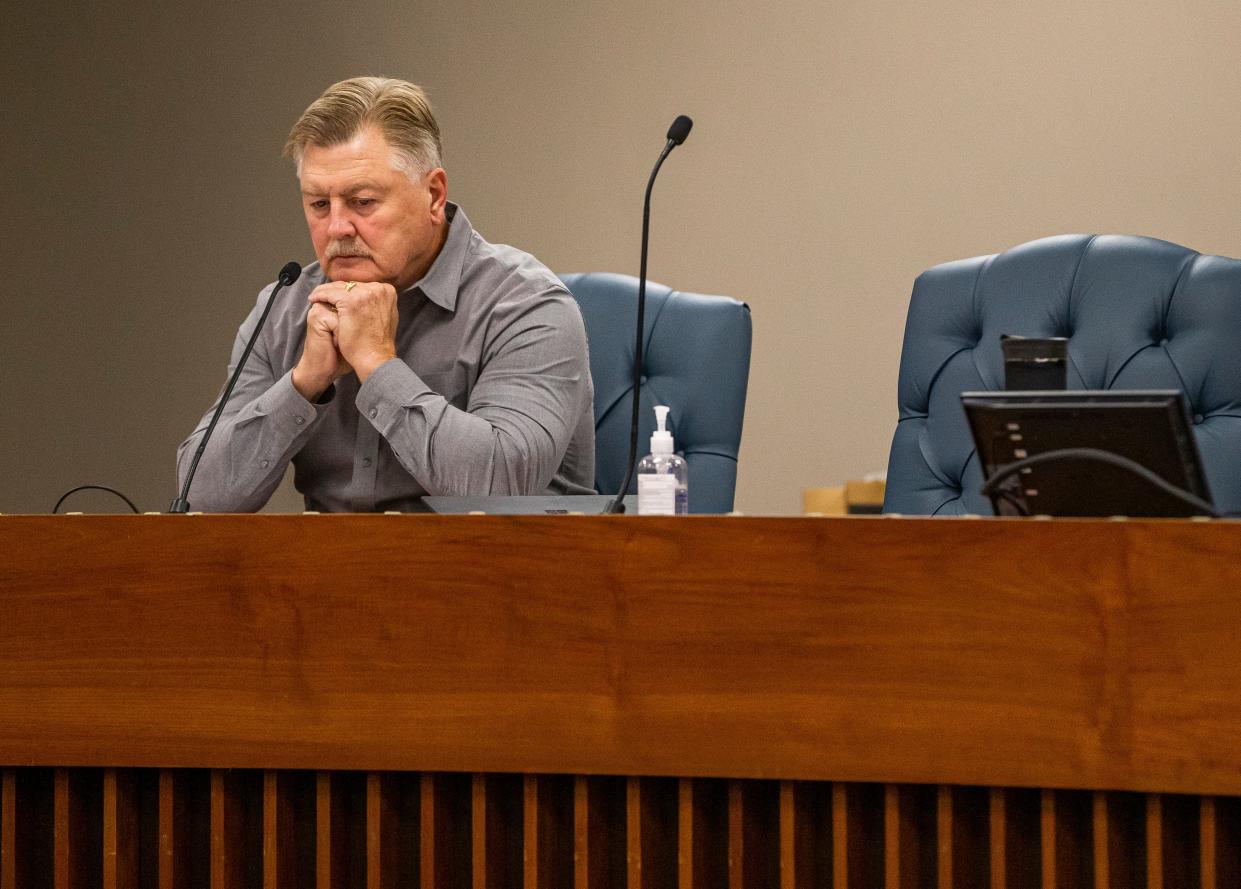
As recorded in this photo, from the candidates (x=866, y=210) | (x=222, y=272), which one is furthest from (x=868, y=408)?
(x=222, y=272)

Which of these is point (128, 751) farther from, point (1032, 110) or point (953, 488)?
point (1032, 110)

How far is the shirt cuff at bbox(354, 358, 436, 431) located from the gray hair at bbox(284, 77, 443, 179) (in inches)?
12.5

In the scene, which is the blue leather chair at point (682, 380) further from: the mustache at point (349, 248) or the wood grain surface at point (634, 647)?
the wood grain surface at point (634, 647)

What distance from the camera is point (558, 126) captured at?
2.54 meters

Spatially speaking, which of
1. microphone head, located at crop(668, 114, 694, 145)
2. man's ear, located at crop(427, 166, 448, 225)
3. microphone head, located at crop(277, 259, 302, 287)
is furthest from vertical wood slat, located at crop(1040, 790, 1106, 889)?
man's ear, located at crop(427, 166, 448, 225)

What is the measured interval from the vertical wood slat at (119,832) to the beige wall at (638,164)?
61.9 inches

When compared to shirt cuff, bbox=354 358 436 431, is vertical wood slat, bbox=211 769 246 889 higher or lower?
lower

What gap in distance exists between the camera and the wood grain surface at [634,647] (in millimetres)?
825

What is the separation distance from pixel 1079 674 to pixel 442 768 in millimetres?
424

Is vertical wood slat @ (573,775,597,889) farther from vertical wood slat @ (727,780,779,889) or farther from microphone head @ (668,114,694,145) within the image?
microphone head @ (668,114,694,145)

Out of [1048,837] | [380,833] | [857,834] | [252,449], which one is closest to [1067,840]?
[1048,837]

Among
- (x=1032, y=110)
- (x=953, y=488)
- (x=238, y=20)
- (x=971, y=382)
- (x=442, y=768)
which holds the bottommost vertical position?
(x=442, y=768)

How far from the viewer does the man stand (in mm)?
1700

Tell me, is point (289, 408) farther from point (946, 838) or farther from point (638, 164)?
point (946, 838)
